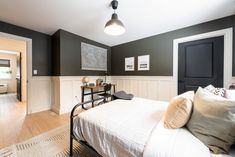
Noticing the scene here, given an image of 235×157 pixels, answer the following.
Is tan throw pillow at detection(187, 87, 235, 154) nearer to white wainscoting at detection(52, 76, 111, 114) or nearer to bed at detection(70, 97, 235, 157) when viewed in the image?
bed at detection(70, 97, 235, 157)

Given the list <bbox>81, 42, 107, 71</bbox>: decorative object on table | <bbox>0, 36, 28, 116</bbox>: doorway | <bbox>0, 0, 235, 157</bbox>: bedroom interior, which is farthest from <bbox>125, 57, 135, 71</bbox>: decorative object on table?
<bbox>0, 36, 28, 116</bbox>: doorway

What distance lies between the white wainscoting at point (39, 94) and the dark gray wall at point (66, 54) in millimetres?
386

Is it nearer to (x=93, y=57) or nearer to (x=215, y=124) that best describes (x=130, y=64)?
(x=93, y=57)

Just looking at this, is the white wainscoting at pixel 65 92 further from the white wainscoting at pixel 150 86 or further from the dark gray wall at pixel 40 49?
the white wainscoting at pixel 150 86

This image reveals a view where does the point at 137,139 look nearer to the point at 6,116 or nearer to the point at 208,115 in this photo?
the point at 208,115

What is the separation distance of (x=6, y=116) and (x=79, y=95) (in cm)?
181

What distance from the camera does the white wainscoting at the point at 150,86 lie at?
3305 mm

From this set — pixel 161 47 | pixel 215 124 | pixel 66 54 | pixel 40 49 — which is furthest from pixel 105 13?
pixel 215 124

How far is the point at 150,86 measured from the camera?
3.68 metres

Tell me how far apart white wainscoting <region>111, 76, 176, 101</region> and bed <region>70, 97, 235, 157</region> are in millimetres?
2054

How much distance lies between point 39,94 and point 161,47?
12.4 ft

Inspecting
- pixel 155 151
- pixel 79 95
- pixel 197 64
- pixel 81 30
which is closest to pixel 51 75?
pixel 79 95

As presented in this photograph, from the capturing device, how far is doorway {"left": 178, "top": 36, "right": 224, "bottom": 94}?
2.59 m

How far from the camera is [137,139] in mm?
949
